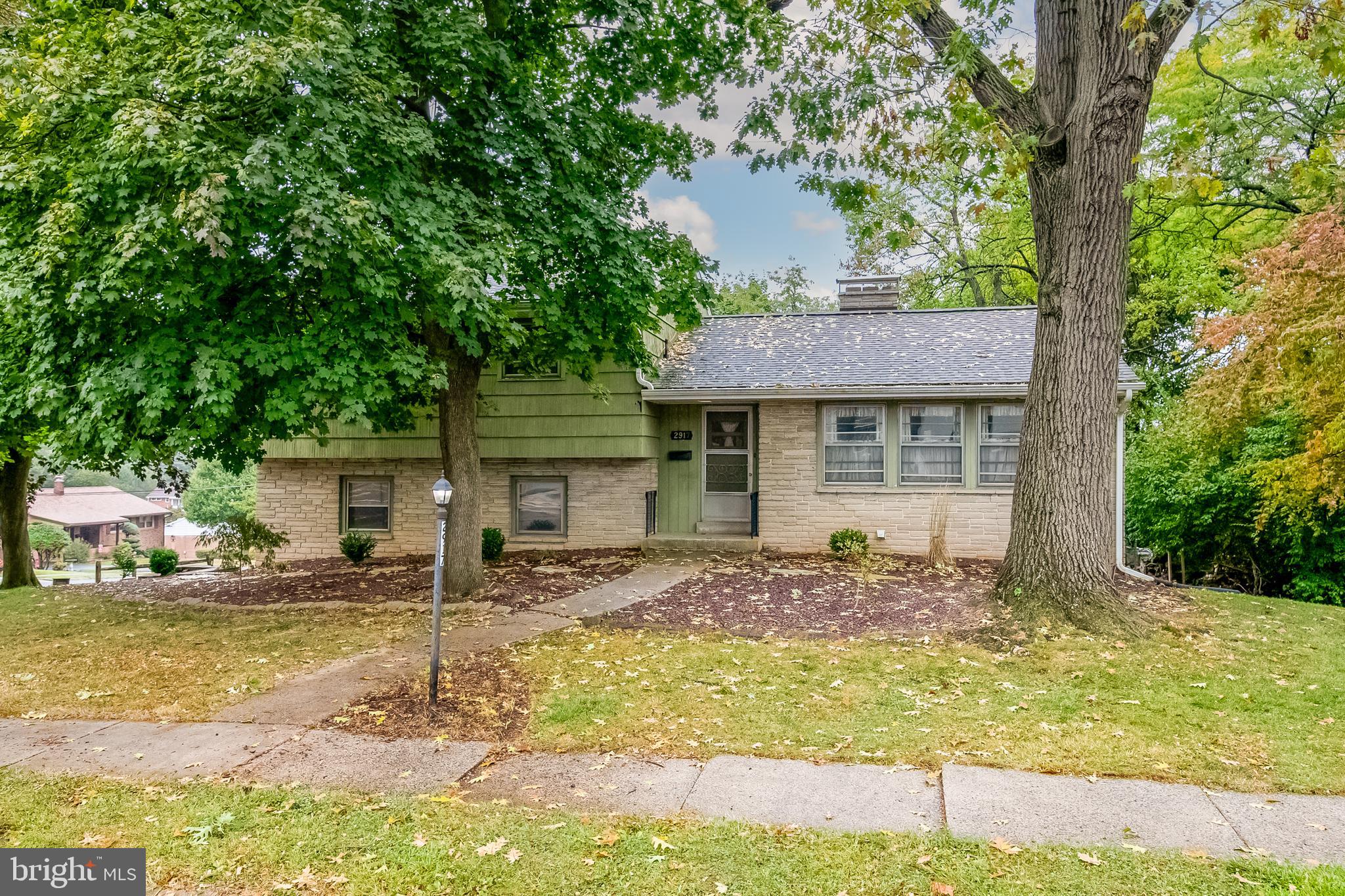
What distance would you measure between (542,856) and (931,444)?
35.4 feet

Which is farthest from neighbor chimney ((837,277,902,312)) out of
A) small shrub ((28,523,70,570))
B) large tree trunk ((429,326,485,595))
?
small shrub ((28,523,70,570))

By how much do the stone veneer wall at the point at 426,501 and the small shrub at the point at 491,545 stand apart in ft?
3.20

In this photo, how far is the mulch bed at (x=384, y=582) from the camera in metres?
9.94

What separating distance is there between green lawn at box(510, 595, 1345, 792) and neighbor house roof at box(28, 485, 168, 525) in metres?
54.2

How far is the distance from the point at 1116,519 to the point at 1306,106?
10336mm

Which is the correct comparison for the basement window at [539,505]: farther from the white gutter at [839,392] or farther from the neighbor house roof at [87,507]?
the neighbor house roof at [87,507]

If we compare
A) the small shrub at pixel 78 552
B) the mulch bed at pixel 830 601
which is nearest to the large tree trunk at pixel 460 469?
the mulch bed at pixel 830 601

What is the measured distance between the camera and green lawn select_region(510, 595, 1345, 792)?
4395 millimetres

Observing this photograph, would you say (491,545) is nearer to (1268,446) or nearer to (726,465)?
(726,465)

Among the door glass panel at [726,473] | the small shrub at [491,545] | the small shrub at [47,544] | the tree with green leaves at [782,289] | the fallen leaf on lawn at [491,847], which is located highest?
the tree with green leaves at [782,289]

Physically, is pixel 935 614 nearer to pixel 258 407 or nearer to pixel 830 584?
pixel 830 584

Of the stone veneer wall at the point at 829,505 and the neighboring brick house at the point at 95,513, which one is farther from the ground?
the stone veneer wall at the point at 829,505

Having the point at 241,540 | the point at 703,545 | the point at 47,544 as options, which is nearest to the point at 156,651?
the point at 241,540

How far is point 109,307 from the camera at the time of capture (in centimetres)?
677
